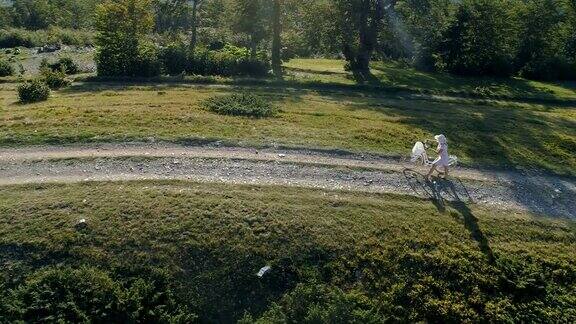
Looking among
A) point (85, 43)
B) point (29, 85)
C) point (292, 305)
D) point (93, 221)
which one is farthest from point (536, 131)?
point (85, 43)

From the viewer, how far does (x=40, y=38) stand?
6494 centimetres

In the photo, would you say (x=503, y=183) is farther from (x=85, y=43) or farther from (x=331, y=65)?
(x=85, y=43)

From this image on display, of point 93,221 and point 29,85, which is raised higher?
point 29,85

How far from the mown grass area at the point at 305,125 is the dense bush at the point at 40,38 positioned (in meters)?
33.7

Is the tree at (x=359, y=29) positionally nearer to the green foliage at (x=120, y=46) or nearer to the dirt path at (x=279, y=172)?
the green foliage at (x=120, y=46)

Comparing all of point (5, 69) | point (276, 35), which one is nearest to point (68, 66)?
point (5, 69)

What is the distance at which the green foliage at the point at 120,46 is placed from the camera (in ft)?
123

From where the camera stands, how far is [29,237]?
16062 mm

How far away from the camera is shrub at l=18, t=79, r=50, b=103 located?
30172 mm

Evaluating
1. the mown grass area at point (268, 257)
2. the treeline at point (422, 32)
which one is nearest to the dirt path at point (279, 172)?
the mown grass area at point (268, 257)

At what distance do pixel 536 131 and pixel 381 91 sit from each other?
12.9 meters

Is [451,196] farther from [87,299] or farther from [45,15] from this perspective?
[45,15]

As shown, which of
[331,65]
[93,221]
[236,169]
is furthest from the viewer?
[331,65]

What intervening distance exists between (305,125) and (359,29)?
21.2m
